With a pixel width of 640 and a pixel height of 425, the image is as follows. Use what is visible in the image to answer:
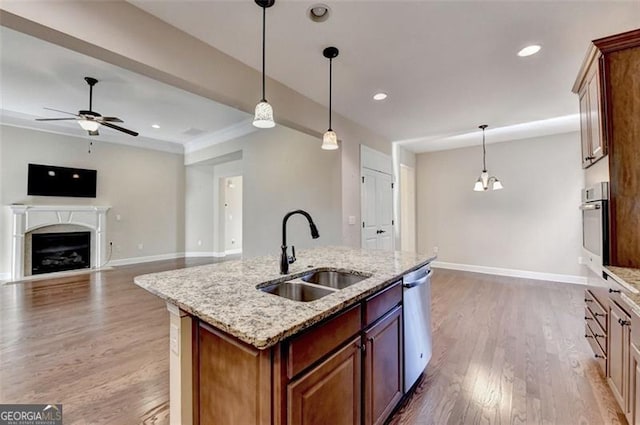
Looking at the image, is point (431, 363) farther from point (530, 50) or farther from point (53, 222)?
point (53, 222)

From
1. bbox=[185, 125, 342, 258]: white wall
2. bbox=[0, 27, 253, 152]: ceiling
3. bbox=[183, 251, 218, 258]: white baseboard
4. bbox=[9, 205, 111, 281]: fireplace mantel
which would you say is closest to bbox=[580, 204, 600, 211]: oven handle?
bbox=[185, 125, 342, 258]: white wall

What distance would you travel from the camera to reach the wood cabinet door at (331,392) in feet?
3.35

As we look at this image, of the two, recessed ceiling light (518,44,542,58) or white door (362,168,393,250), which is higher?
recessed ceiling light (518,44,542,58)

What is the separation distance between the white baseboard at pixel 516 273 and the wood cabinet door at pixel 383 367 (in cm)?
474

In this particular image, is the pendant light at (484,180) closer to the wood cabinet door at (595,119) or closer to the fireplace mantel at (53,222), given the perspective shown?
the wood cabinet door at (595,119)

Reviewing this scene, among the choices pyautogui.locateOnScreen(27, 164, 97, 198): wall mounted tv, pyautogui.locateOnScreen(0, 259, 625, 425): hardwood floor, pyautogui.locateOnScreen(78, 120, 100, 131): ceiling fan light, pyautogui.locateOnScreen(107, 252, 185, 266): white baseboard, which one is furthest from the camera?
pyautogui.locateOnScreen(107, 252, 185, 266): white baseboard

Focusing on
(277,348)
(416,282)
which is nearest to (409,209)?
(416,282)

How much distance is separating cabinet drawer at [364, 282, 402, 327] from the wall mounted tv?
672 cm

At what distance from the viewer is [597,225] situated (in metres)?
1.94

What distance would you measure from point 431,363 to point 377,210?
268 centimetres

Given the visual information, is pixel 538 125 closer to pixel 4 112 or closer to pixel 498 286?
pixel 498 286

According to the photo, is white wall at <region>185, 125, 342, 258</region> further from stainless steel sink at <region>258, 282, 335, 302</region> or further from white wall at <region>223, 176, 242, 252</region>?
white wall at <region>223, 176, 242, 252</region>

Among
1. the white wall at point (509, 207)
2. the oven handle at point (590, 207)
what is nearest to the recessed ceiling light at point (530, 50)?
the oven handle at point (590, 207)

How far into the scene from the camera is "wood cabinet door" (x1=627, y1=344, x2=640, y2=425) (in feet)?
4.38
